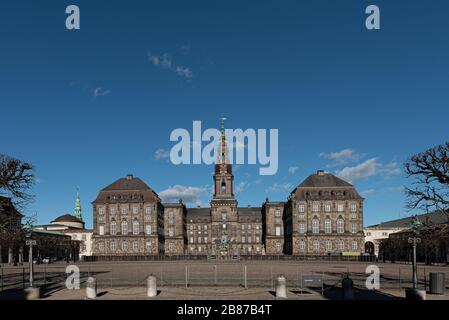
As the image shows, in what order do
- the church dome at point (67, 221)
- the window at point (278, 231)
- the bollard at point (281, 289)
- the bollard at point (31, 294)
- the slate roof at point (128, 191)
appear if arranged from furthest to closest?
1. the church dome at point (67, 221)
2. the window at point (278, 231)
3. the slate roof at point (128, 191)
4. the bollard at point (281, 289)
5. the bollard at point (31, 294)

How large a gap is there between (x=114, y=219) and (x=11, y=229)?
70.5 m

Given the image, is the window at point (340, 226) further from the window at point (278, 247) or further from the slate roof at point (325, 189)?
the window at point (278, 247)

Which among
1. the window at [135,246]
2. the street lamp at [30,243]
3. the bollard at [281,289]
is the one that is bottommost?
the window at [135,246]

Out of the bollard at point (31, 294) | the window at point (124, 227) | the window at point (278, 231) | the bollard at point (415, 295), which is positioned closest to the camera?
the bollard at point (415, 295)

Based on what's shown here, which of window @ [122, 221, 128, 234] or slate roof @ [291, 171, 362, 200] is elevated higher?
slate roof @ [291, 171, 362, 200]

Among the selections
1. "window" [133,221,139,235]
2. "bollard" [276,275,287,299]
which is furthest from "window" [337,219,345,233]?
"bollard" [276,275,287,299]

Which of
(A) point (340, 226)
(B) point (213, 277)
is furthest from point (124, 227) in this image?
(B) point (213, 277)

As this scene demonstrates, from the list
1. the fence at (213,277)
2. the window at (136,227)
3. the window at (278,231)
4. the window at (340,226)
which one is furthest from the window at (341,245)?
the fence at (213,277)

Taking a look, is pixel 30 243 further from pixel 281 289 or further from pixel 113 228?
pixel 113 228

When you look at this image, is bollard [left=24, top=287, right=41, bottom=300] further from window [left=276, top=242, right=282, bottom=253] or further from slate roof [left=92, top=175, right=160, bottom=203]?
window [left=276, top=242, right=282, bottom=253]

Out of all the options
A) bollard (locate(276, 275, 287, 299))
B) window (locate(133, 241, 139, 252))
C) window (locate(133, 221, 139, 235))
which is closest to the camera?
bollard (locate(276, 275, 287, 299))

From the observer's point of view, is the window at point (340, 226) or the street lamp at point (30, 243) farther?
the window at point (340, 226)

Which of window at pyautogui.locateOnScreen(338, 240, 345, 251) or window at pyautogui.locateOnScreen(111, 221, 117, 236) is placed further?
window at pyautogui.locateOnScreen(111, 221, 117, 236)
